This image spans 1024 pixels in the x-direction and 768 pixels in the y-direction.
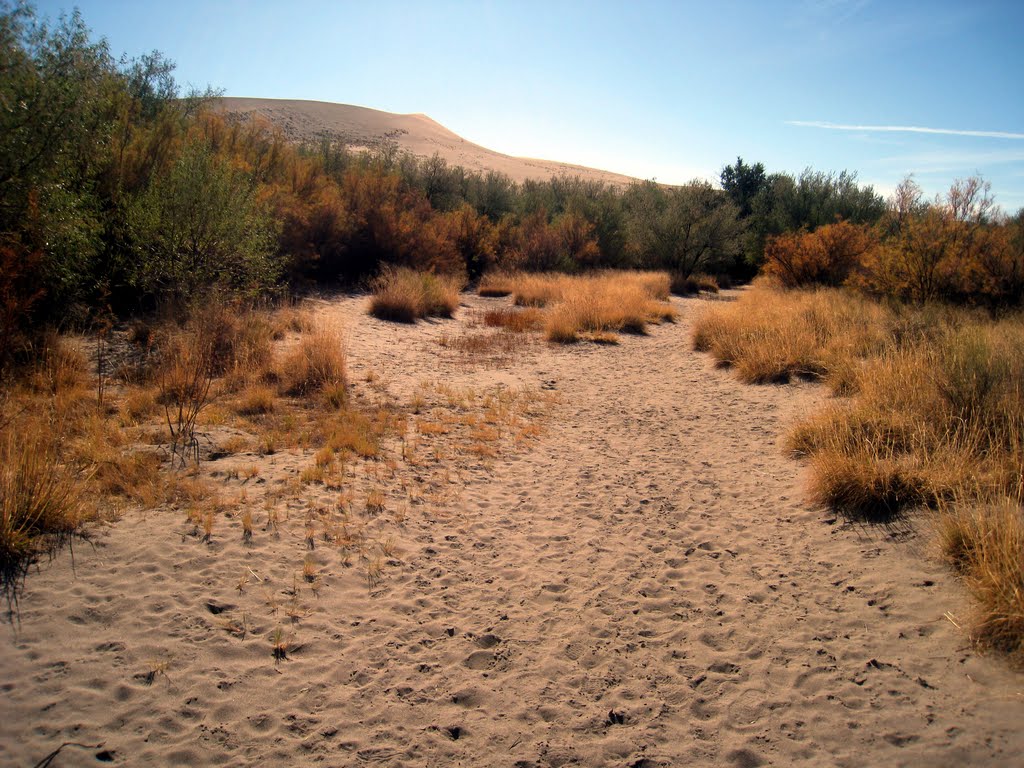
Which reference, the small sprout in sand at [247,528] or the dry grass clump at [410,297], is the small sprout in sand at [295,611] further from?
the dry grass clump at [410,297]

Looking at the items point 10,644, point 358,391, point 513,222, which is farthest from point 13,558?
point 513,222

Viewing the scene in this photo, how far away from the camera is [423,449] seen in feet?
22.0

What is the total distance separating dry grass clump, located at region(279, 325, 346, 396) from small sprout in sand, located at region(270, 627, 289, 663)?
15.6ft

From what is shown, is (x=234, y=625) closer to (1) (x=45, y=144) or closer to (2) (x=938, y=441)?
(2) (x=938, y=441)

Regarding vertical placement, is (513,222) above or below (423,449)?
above

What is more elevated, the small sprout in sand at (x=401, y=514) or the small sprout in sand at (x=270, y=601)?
the small sprout in sand at (x=401, y=514)

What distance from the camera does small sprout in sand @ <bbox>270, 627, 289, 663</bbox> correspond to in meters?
3.32

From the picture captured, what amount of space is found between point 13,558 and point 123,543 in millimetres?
585

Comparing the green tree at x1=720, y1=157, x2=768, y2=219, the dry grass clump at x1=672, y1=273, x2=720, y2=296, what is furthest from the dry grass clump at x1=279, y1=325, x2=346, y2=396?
the green tree at x1=720, y1=157, x2=768, y2=219

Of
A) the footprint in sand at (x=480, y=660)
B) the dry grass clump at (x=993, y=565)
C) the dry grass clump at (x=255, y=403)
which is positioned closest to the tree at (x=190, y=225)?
the dry grass clump at (x=255, y=403)

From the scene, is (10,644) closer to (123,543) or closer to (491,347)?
(123,543)

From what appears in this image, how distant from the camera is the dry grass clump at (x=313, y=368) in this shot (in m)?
8.10

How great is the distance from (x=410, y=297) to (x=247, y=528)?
10.3 metres

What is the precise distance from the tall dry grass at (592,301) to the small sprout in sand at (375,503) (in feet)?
28.7
